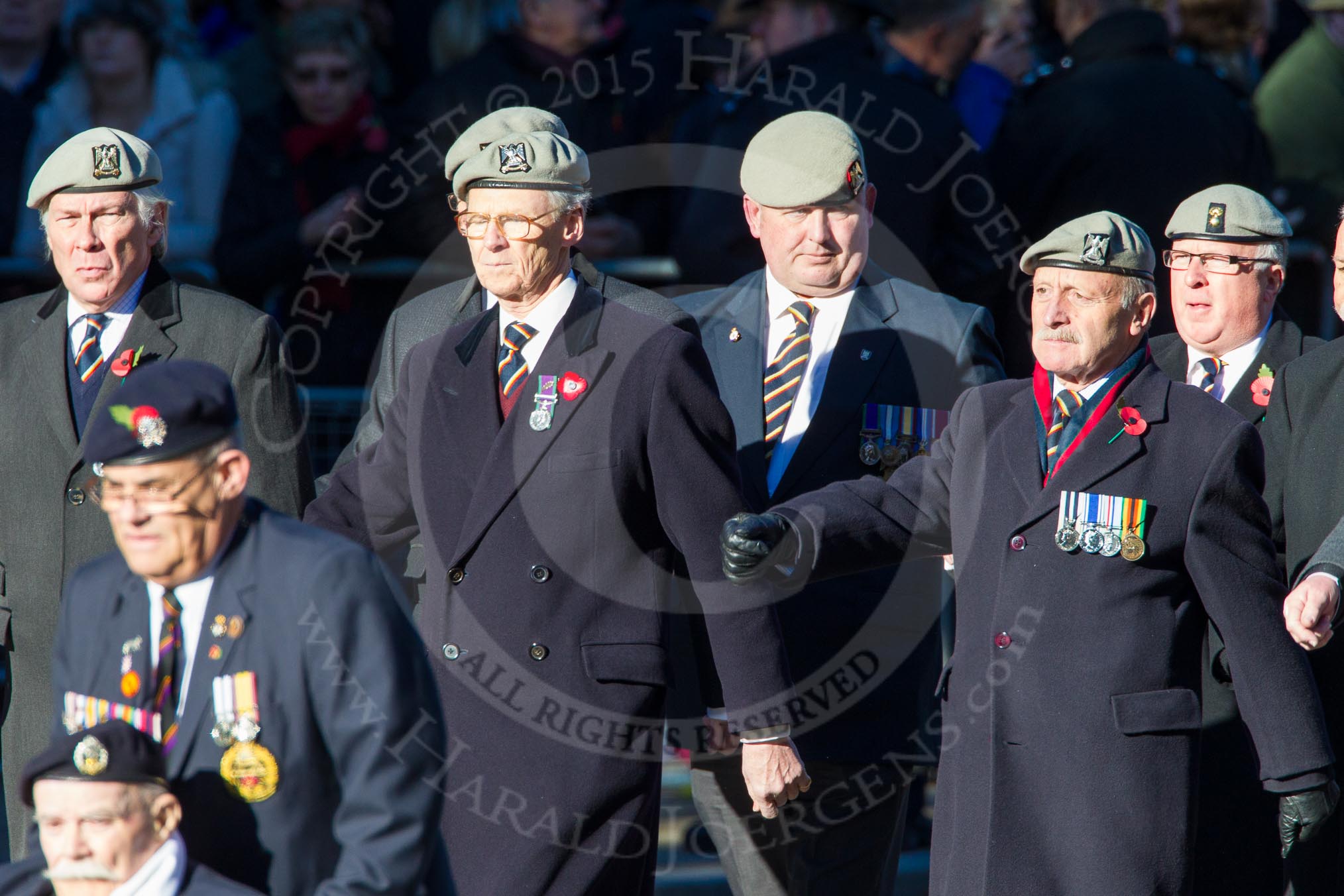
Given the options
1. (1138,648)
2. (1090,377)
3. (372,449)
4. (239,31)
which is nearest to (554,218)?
(372,449)

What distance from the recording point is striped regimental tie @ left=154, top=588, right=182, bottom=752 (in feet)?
11.2

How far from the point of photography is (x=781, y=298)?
5219 millimetres

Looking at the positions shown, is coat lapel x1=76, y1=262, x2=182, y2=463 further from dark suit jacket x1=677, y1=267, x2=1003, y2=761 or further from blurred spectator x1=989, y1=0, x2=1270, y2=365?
blurred spectator x1=989, y1=0, x2=1270, y2=365

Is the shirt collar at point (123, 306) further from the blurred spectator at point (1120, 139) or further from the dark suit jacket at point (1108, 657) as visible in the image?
the blurred spectator at point (1120, 139)

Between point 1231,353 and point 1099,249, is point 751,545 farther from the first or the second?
point 1231,353

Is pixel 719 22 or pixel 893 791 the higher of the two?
pixel 719 22

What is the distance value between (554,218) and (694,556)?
32.4 inches

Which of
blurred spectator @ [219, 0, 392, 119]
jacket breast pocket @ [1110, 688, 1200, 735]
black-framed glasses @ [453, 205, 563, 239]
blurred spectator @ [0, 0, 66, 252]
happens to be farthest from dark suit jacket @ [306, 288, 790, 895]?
blurred spectator @ [0, 0, 66, 252]

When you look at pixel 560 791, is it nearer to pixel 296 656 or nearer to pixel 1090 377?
pixel 296 656

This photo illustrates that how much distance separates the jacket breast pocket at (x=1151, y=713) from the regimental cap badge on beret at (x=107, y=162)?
2.72 m

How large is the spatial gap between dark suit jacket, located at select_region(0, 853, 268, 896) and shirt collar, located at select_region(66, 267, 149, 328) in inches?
76.8

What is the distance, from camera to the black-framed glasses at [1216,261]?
515cm

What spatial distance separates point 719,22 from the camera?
770 cm

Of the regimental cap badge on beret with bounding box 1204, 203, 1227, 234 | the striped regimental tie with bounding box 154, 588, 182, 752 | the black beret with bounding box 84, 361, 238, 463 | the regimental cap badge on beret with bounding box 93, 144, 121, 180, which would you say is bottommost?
the striped regimental tie with bounding box 154, 588, 182, 752
